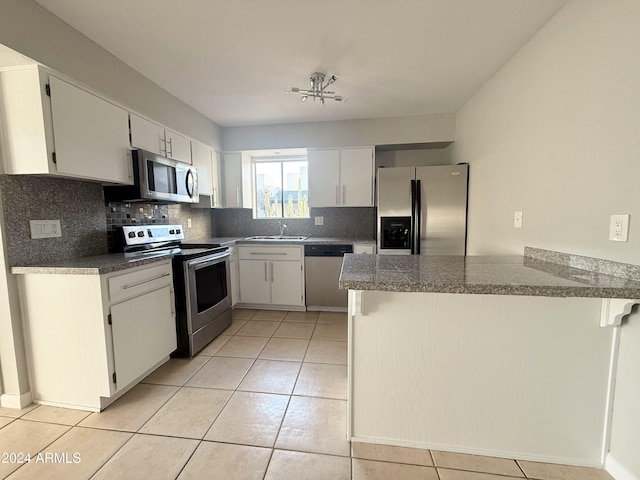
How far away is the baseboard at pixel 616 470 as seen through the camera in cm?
119

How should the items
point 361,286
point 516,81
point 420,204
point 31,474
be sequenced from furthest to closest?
point 420,204 → point 516,81 → point 31,474 → point 361,286

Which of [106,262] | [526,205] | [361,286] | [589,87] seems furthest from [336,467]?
[589,87]

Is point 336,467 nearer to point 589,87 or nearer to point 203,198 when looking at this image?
point 589,87

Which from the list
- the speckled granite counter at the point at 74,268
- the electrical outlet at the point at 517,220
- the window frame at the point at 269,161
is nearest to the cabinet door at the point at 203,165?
the window frame at the point at 269,161

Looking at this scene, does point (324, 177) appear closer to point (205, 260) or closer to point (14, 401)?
point (205, 260)

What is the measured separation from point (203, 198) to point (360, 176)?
2.01 m

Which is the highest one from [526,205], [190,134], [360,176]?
[190,134]

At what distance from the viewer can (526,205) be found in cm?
186

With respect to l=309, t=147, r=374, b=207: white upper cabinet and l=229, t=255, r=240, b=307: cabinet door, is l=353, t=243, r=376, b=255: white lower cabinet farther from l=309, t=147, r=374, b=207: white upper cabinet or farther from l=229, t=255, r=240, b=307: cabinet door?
l=229, t=255, r=240, b=307: cabinet door

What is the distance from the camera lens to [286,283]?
3.46 m

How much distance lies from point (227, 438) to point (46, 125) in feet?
6.77

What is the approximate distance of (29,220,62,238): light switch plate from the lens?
175 cm

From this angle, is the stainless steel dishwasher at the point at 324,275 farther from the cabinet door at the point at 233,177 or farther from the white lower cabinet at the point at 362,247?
the cabinet door at the point at 233,177

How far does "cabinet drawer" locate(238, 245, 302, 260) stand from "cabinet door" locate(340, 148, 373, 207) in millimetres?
891
